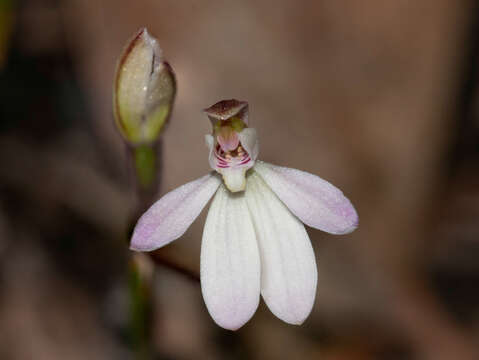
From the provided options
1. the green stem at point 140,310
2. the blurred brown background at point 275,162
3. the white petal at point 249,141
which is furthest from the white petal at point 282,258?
the blurred brown background at point 275,162

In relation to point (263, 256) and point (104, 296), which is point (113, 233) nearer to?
point (104, 296)

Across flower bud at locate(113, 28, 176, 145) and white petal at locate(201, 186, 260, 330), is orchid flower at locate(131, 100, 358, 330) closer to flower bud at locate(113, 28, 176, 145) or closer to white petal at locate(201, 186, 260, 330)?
white petal at locate(201, 186, 260, 330)

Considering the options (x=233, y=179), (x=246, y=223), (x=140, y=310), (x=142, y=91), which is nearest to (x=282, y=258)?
(x=246, y=223)

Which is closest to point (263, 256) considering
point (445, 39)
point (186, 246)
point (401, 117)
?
point (186, 246)

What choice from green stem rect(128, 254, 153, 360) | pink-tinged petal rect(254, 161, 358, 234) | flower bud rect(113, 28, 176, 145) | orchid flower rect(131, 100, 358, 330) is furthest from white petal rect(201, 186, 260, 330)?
green stem rect(128, 254, 153, 360)

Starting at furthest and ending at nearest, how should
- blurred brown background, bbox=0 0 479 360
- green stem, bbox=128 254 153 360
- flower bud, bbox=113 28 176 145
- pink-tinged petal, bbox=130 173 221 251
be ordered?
blurred brown background, bbox=0 0 479 360
green stem, bbox=128 254 153 360
flower bud, bbox=113 28 176 145
pink-tinged petal, bbox=130 173 221 251

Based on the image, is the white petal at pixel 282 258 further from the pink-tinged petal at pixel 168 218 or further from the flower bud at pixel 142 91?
the flower bud at pixel 142 91
